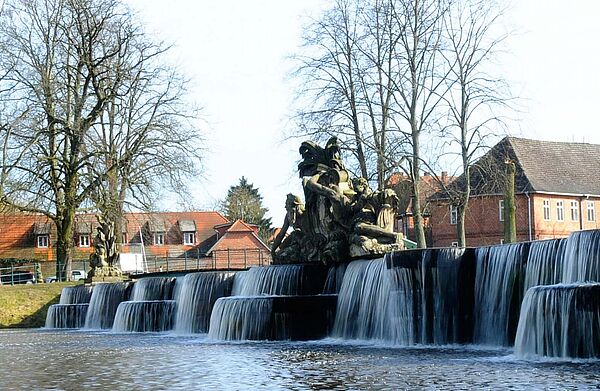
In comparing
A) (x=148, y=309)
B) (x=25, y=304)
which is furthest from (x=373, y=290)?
(x=25, y=304)

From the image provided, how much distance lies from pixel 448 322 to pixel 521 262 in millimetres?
2301

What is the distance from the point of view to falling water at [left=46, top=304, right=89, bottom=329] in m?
40.7

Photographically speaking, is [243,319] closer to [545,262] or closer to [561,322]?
[545,262]

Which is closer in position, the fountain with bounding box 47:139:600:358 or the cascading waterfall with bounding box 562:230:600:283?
the fountain with bounding box 47:139:600:358

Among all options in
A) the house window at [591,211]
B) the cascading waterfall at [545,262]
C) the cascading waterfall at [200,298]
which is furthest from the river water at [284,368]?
the house window at [591,211]

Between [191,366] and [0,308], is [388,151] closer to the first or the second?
[0,308]

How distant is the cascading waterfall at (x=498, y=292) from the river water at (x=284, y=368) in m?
0.59

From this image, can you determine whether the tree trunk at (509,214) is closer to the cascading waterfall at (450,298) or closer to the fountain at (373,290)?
the fountain at (373,290)

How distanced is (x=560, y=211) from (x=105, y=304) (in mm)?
40307

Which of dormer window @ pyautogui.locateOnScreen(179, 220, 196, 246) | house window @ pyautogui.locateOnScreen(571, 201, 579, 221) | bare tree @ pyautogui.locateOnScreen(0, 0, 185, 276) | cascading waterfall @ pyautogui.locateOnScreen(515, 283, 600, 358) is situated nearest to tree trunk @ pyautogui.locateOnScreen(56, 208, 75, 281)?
bare tree @ pyautogui.locateOnScreen(0, 0, 185, 276)

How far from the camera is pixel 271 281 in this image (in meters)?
29.4

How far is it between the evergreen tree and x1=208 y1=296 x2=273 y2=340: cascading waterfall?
81.6m

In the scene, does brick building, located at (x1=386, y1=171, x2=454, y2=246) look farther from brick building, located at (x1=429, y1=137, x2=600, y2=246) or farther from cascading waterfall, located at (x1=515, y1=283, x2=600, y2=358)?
cascading waterfall, located at (x1=515, y1=283, x2=600, y2=358)

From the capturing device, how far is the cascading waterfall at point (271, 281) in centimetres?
2883
